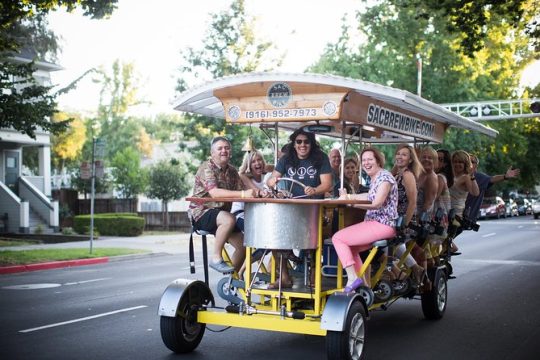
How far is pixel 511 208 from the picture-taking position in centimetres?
5625

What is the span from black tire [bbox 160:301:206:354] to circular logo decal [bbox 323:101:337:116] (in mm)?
2447

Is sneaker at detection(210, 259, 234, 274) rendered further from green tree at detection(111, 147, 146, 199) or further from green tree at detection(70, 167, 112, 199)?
green tree at detection(111, 147, 146, 199)

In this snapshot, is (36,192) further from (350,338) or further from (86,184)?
(350,338)

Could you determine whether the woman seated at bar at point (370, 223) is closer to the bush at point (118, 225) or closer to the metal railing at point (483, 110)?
the bush at point (118, 225)

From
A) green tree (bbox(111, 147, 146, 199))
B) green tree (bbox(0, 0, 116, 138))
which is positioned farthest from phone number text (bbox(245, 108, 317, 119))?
green tree (bbox(111, 147, 146, 199))

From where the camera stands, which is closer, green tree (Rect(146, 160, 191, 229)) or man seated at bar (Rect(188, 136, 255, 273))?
man seated at bar (Rect(188, 136, 255, 273))

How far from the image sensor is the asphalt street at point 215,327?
783cm

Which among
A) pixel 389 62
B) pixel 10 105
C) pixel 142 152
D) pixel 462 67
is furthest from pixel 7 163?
pixel 142 152

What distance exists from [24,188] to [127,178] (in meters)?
9.29

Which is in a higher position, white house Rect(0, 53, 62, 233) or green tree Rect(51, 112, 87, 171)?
green tree Rect(51, 112, 87, 171)

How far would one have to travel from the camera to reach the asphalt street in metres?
7.83

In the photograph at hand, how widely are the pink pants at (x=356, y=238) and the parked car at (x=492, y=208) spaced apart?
42289 millimetres

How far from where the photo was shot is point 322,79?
7473 mm

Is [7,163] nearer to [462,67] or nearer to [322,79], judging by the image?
[462,67]
